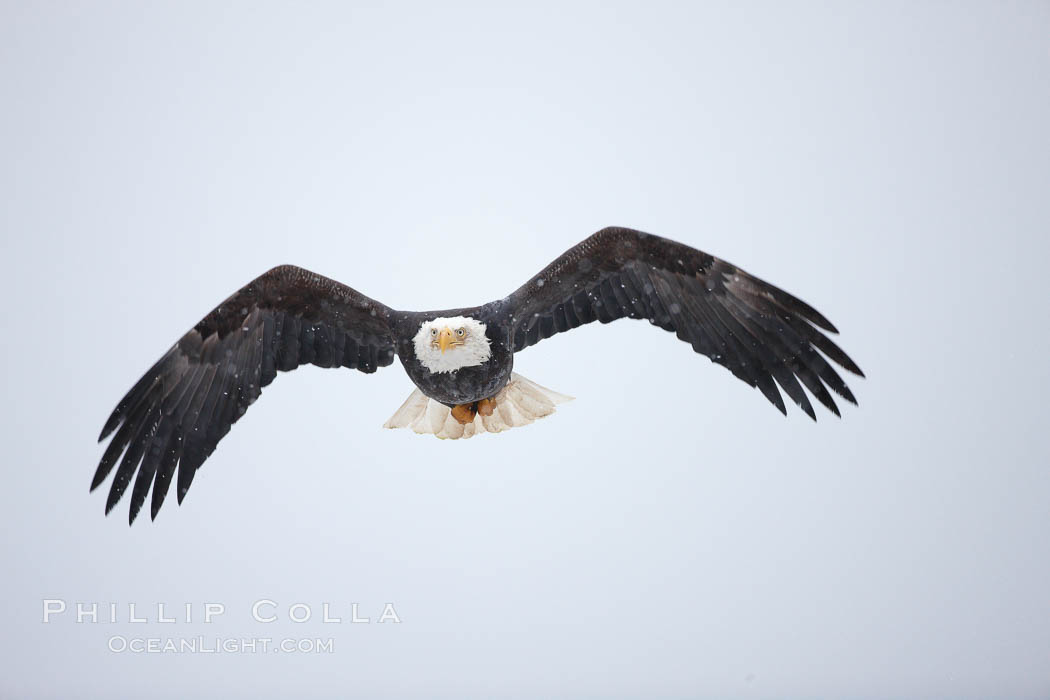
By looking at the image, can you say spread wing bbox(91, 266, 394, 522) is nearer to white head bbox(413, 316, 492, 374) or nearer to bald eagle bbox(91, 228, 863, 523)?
bald eagle bbox(91, 228, 863, 523)

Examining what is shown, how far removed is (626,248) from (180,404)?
282cm

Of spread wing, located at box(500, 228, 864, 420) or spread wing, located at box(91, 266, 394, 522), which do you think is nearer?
spread wing, located at box(500, 228, 864, 420)

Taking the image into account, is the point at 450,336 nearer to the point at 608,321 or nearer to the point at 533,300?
the point at 533,300

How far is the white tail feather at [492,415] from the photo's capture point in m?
5.75

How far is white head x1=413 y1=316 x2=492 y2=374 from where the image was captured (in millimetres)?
4824

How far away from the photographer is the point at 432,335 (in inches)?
191

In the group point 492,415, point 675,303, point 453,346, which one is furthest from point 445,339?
point 675,303

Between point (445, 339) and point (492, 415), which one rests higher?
point (445, 339)

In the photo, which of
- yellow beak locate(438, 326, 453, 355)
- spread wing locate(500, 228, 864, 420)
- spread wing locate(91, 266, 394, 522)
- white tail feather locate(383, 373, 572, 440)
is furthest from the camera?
white tail feather locate(383, 373, 572, 440)

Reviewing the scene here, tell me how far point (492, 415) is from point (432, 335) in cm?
113

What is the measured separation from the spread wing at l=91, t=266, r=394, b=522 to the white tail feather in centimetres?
71

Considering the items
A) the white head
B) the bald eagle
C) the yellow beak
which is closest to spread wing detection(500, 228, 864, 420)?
the bald eagle

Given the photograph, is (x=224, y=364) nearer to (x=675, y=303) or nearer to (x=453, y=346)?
(x=453, y=346)

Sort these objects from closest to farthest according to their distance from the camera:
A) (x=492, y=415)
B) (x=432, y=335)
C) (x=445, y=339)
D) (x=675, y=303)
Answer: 1. (x=445, y=339)
2. (x=432, y=335)
3. (x=675, y=303)
4. (x=492, y=415)
